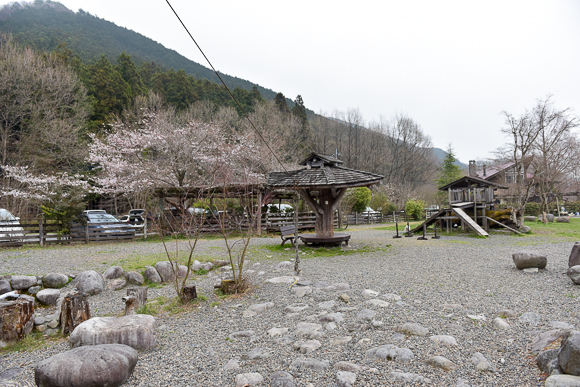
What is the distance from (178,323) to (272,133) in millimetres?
21963

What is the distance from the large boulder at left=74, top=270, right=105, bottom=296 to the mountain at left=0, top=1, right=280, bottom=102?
34.9 m

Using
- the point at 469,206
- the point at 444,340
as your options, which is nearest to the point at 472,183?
the point at 469,206

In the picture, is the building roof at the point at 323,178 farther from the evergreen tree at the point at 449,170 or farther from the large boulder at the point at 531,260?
the evergreen tree at the point at 449,170

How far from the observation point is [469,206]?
56.8 ft

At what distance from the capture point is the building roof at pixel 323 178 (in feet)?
34.1

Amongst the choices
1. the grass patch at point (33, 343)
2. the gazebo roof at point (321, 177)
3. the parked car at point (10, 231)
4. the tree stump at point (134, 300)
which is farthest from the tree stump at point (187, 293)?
the parked car at point (10, 231)

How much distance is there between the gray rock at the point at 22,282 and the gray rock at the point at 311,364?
5936mm

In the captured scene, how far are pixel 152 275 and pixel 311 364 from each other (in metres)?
5.12

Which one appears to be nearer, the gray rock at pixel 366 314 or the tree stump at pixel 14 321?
the tree stump at pixel 14 321

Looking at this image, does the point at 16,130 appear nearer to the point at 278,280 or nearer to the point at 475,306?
the point at 278,280

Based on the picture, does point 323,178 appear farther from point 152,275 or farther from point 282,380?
point 282,380

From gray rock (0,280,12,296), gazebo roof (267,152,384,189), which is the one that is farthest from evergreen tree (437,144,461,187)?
gray rock (0,280,12,296)

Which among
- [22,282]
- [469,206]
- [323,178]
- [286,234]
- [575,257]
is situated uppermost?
[323,178]

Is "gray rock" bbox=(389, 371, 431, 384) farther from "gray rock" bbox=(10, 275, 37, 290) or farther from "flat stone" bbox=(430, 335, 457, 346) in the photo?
"gray rock" bbox=(10, 275, 37, 290)
